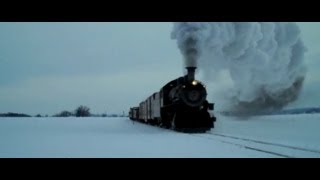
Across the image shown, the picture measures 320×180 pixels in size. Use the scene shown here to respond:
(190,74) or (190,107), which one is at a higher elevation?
(190,74)

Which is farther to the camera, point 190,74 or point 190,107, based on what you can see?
point 190,74

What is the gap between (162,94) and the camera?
59.5 ft

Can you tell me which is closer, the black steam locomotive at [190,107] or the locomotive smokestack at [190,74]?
the black steam locomotive at [190,107]

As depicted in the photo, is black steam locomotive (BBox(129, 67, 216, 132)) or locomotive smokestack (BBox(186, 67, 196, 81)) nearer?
black steam locomotive (BBox(129, 67, 216, 132))

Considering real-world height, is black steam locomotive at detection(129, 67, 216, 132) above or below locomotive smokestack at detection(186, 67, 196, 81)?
below

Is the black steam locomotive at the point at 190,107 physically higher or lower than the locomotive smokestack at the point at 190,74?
lower
